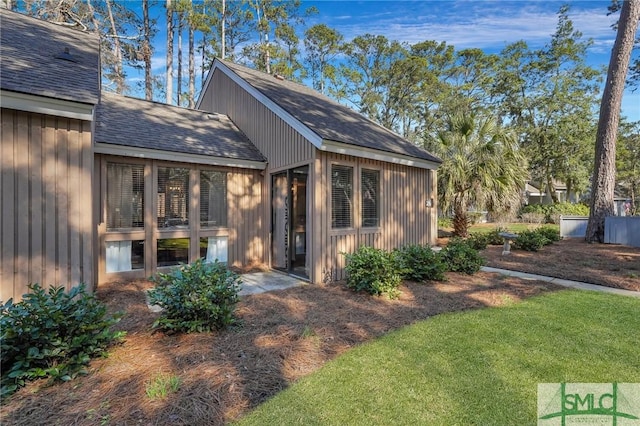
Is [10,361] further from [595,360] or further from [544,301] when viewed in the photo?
[544,301]

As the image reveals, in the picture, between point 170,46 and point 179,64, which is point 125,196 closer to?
point 170,46

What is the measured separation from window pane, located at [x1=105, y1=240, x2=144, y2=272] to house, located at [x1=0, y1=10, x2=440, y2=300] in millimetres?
20

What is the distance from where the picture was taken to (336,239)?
6633 mm

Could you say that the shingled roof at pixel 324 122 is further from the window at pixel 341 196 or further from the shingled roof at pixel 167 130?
the shingled roof at pixel 167 130

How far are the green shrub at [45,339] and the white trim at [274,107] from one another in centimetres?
448

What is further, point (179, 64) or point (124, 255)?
point (179, 64)

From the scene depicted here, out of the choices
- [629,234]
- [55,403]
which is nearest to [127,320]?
[55,403]

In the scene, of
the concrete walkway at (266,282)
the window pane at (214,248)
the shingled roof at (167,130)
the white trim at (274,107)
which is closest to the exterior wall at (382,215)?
the white trim at (274,107)

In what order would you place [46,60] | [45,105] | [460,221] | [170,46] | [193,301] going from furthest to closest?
[170,46], [460,221], [46,60], [45,105], [193,301]

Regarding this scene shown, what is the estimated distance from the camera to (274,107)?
7.43 metres

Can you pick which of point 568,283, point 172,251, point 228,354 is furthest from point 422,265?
point 172,251

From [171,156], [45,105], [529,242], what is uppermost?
[45,105]

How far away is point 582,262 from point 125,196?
35.1 ft

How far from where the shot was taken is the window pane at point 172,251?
6.89 metres
